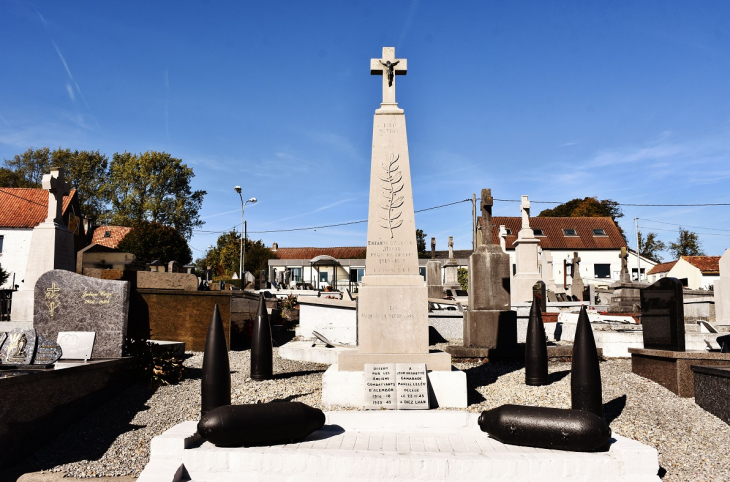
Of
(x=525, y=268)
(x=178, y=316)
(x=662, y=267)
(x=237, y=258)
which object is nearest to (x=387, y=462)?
(x=178, y=316)

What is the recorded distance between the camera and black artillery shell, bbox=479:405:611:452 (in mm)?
4219

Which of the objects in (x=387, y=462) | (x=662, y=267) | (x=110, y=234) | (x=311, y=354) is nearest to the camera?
(x=387, y=462)

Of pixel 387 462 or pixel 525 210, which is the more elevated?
pixel 525 210

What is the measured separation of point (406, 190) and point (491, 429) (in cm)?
334

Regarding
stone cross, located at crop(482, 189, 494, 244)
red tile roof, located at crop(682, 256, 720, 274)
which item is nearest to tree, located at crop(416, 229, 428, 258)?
red tile roof, located at crop(682, 256, 720, 274)

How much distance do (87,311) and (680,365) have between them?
26.7 ft

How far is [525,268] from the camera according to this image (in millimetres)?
19562

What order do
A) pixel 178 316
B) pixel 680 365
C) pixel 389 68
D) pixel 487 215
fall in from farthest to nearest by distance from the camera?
pixel 487 215 → pixel 178 316 → pixel 389 68 → pixel 680 365

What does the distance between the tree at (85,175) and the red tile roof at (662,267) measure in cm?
5182

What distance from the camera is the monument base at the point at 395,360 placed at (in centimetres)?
652

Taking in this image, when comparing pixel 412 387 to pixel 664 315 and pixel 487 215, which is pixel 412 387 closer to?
pixel 664 315

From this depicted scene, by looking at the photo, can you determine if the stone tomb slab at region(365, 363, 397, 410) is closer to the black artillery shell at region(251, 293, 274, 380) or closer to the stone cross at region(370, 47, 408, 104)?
the black artillery shell at region(251, 293, 274, 380)

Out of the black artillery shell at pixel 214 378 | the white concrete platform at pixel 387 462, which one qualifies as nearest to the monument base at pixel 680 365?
the white concrete platform at pixel 387 462

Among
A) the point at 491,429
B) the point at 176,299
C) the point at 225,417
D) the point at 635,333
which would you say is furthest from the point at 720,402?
the point at 176,299
